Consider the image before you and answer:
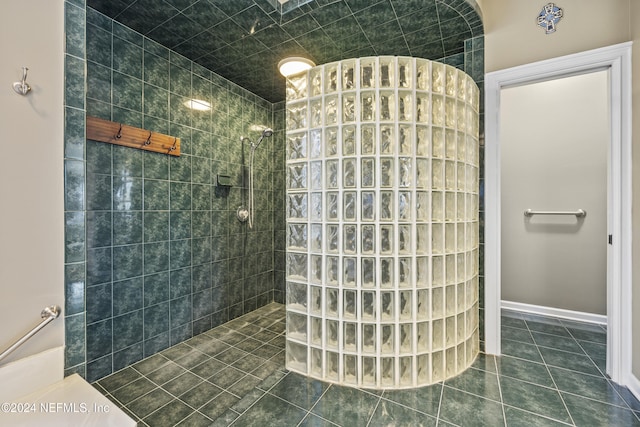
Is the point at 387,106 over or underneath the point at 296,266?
over

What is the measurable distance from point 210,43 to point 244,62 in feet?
1.08

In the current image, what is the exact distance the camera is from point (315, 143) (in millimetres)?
1772

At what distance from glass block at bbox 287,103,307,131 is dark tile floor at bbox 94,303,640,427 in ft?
5.45

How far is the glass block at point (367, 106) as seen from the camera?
1.66m

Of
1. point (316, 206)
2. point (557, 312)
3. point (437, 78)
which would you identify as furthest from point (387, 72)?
point (557, 312)

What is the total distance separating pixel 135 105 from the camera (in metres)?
1.95

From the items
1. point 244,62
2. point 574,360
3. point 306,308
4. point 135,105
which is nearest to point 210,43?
point 244,62

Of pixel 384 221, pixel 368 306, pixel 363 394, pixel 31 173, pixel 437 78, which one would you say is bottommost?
pixel 363 394

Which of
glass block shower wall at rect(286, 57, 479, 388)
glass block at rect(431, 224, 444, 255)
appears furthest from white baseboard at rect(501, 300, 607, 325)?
glass block at rect(431, 224, 444, 255)

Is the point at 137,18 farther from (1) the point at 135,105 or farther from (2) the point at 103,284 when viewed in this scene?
(2) the point at 103,284

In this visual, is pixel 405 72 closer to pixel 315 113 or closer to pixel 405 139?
pixel 405 139

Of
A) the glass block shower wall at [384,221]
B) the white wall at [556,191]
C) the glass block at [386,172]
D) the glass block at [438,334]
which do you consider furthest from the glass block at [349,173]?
the white wall at [556,191]

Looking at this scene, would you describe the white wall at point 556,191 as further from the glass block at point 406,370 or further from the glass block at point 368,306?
the glass block at point 368,306

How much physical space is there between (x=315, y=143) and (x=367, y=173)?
0.40 metres
